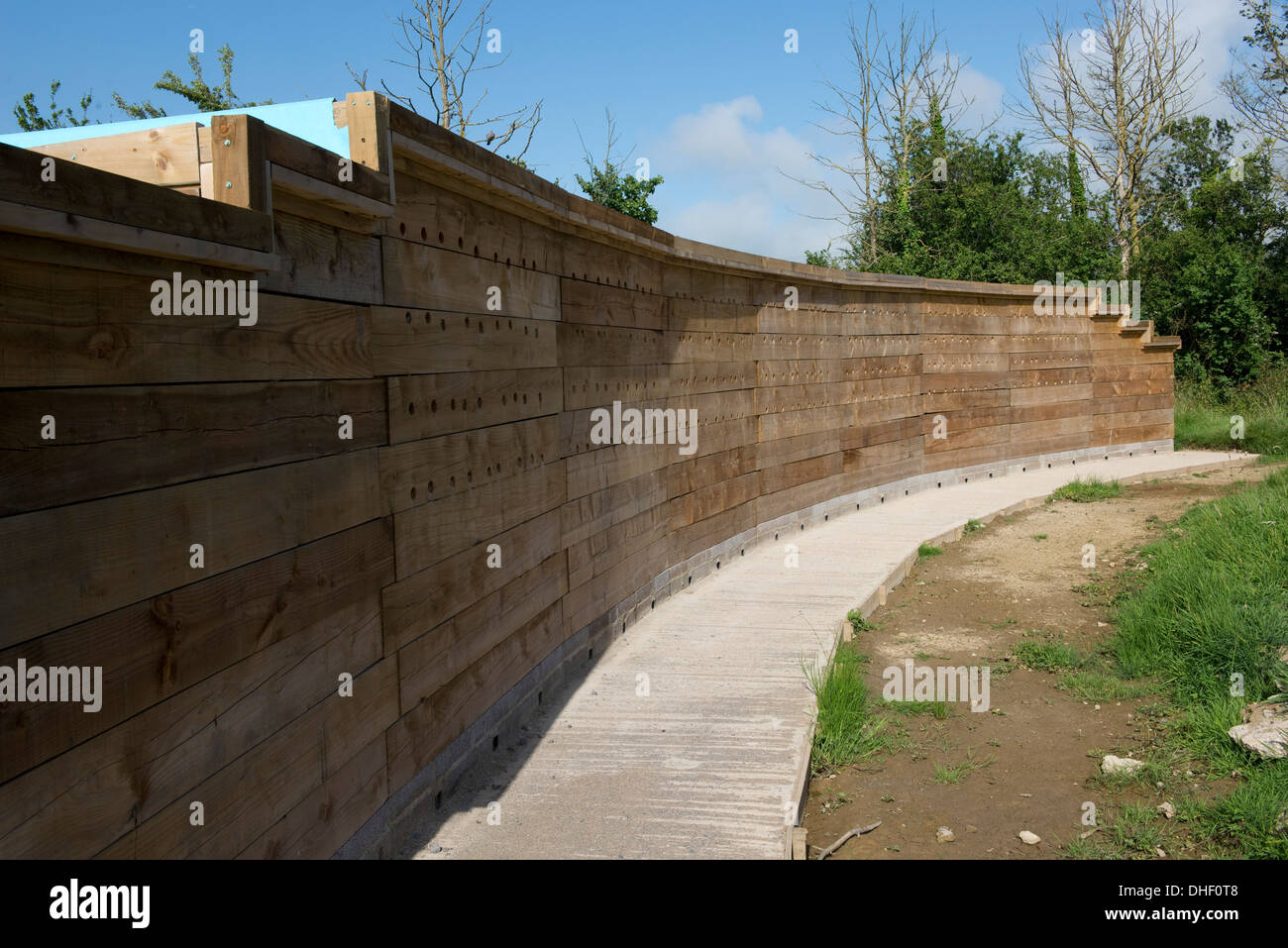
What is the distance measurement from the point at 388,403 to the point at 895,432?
9396 mm

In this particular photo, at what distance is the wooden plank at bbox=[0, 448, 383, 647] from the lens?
1867 millimetres

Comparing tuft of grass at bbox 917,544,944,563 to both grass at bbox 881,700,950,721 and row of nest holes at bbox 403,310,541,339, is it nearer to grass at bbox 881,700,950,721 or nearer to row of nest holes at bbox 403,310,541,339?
grass at bbox 881,700,950,721

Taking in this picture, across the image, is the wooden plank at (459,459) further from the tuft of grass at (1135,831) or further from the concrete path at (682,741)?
the tuft of grass at (1135,831)

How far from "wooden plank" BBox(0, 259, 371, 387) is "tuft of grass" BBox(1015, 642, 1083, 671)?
195 inches

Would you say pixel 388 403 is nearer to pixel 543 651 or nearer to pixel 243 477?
pixel 243 477

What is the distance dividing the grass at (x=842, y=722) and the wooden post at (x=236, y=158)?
3551mm

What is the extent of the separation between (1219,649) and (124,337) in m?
5.42

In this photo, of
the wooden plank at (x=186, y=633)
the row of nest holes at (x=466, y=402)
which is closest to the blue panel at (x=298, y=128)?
the row of nest holes at (x=466, y=402)

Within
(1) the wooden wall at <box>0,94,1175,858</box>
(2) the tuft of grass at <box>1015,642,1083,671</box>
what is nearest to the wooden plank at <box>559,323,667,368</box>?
(1) the wooden wall at <box>0,94,1175,858</box>

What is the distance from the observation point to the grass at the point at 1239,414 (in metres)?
14.9

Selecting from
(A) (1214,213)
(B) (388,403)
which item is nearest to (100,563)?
(B) (388,403)

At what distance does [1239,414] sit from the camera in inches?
669
